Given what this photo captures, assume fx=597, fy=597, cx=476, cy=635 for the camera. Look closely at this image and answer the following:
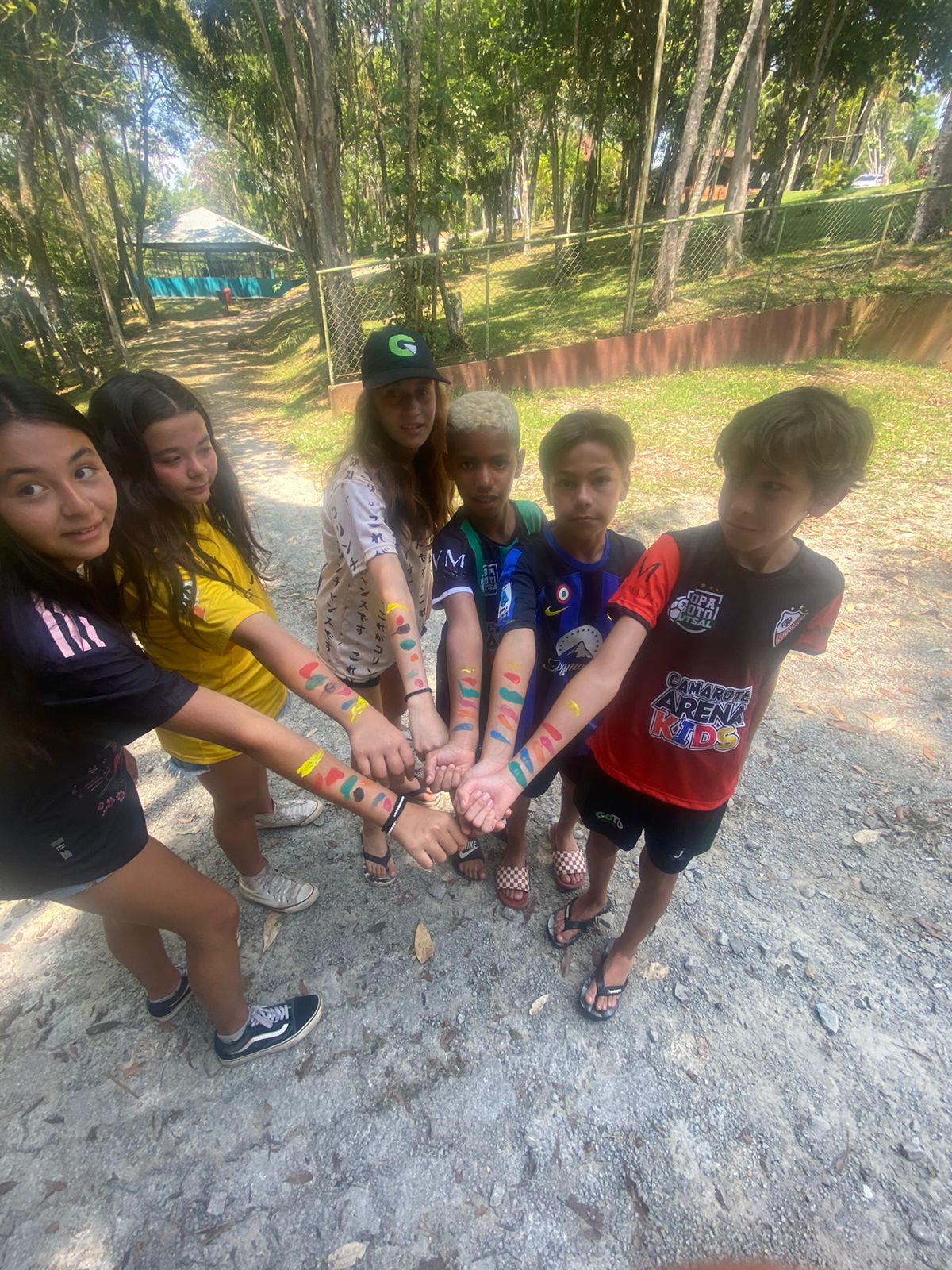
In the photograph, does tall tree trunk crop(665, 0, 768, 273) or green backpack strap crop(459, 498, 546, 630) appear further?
tall tree trunk crop(665, 0, 768, 273)

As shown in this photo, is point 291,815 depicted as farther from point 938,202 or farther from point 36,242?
point 36,242

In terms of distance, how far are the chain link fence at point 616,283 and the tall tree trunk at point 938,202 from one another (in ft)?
1.47

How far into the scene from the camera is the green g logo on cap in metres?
1.93

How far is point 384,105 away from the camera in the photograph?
40.2 feet

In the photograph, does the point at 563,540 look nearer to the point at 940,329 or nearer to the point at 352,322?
the point at 352,322

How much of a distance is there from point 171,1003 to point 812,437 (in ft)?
8.49

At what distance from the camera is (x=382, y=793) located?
1.62 metres

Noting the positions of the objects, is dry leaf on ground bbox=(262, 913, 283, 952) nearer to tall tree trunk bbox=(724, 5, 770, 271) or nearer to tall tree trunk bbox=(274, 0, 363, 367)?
tall tree trunk bbox=(274, 0, 363, 367)

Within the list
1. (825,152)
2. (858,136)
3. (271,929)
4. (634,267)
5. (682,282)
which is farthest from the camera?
(858,136)

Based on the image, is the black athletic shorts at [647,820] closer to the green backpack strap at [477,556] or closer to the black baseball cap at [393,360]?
the green backpack strap at [477,556]

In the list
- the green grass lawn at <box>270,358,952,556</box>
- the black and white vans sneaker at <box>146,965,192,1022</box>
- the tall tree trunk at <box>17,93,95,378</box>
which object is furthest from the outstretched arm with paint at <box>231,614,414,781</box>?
the tall tree trunk at <box>17,93,95,378</box>

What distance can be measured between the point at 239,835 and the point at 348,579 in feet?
3.52

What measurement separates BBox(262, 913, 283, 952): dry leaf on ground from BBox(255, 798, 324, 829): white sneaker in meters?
0.46

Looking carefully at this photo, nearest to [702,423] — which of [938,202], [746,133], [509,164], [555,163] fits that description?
[938,202]
